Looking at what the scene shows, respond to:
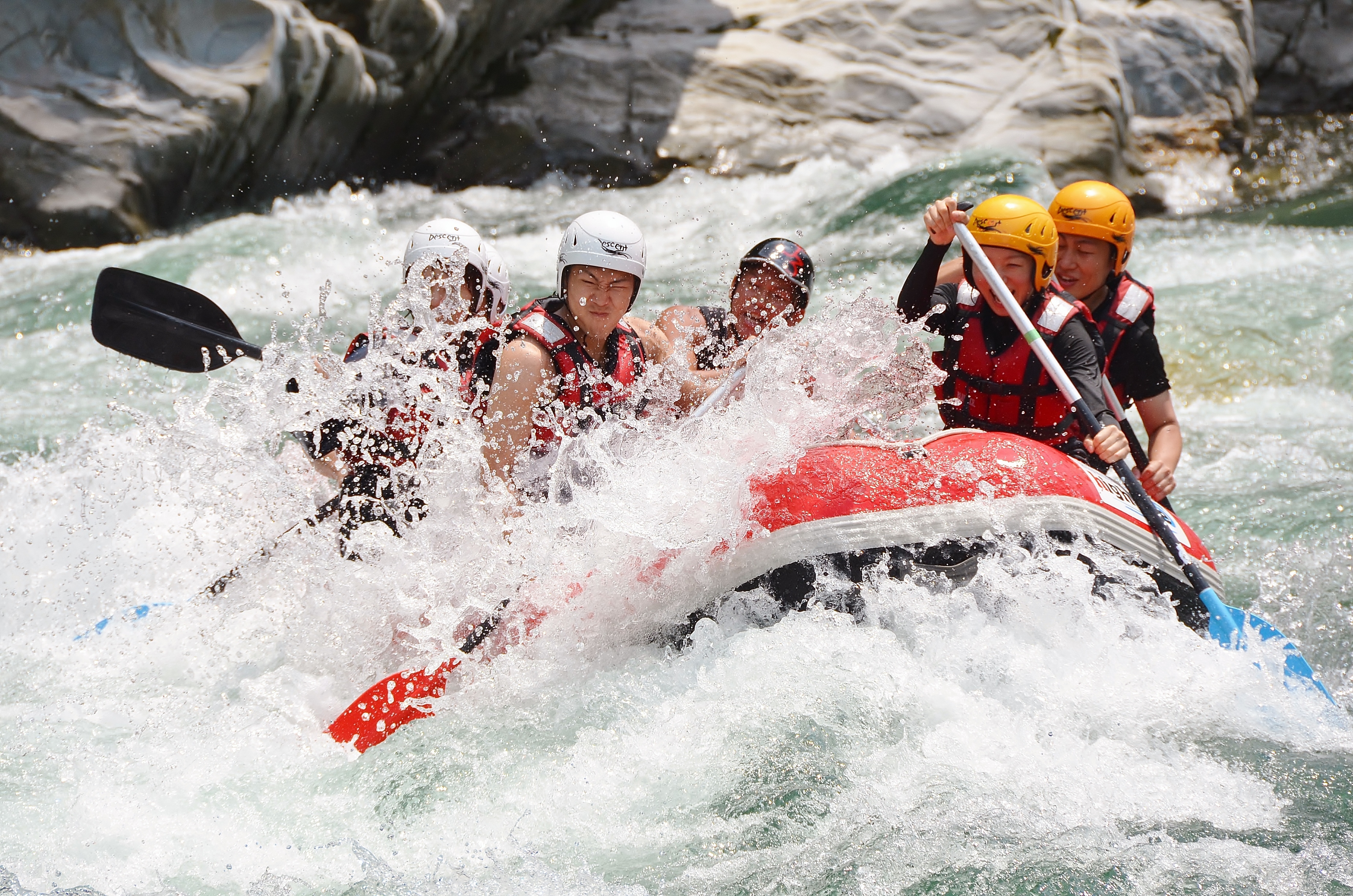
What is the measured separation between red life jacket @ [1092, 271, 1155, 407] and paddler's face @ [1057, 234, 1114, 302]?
0.07m

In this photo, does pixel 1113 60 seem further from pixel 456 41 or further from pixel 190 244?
pixel 190 244

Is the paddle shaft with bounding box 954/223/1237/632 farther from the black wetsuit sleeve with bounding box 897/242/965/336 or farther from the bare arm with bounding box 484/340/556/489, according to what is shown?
the bare arm with bounding box 484/340/556/489

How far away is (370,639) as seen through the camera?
3.64m

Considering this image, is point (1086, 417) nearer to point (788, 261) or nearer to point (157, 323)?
point (788, 261)

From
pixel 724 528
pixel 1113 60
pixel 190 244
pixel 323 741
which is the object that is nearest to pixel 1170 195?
pixel 1113 60

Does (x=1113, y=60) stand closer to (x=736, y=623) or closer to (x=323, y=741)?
(x=736, y=623)

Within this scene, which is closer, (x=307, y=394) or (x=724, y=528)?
(x=724, y=528)

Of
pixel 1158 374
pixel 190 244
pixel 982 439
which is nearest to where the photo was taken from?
pixel 982 439

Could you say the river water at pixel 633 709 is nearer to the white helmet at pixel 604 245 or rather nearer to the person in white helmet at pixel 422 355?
the person in white helmet at pixel 422 355

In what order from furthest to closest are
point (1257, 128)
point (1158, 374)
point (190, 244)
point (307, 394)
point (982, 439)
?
point (1257, 128), point (190, 244), point (1158, 374), point (307, 394), point (982, 439)

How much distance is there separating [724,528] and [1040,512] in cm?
90

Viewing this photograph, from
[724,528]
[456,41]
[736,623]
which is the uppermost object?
[724,528]

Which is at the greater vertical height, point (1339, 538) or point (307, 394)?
point (307, 394)

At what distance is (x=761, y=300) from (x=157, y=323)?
7.49 ft
